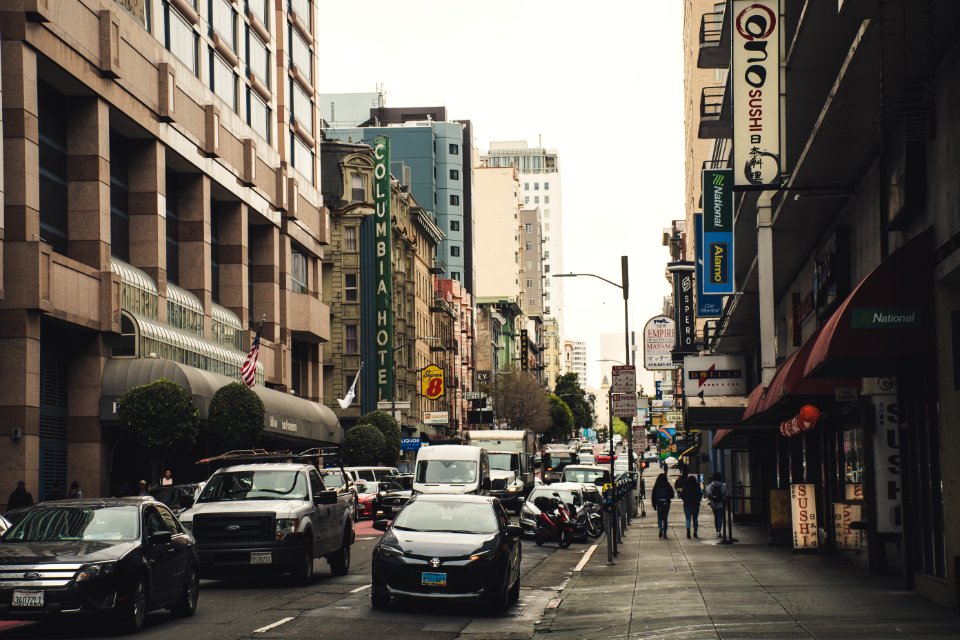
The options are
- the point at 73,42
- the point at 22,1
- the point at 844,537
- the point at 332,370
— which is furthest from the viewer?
the point at 332,370

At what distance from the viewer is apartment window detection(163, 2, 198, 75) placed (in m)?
49.3

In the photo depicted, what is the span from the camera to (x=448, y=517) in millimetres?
19141

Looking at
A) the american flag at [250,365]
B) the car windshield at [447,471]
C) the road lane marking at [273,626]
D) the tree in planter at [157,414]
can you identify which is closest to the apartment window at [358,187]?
the american flag at [250,365]

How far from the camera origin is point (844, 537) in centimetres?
2608

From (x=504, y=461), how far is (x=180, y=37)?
69.0ft

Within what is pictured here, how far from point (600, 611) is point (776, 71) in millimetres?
9056

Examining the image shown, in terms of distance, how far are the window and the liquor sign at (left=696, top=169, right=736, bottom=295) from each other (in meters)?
54.6

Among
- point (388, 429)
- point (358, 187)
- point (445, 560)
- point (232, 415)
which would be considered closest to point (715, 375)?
point (232, 415)

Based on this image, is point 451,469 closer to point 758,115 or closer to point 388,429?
point 758,115

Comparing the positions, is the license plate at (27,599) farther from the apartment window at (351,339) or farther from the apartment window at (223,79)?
the apartment window at (351,339)

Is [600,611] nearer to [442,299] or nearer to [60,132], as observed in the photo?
[60,132]

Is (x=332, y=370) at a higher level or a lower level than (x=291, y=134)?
lower

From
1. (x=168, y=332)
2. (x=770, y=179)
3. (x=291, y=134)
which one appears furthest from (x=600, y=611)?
(x=291, y=134)

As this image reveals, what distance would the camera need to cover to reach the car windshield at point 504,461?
55653mm
